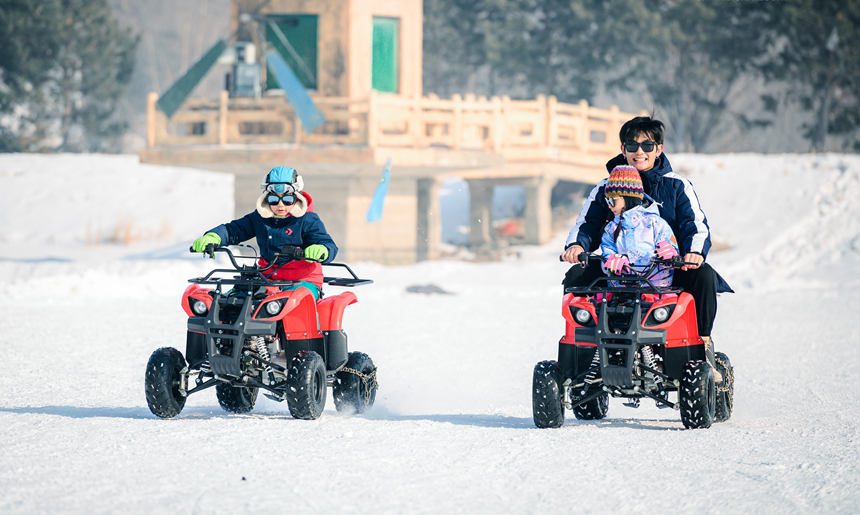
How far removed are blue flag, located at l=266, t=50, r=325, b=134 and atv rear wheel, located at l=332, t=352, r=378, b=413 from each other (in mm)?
15347

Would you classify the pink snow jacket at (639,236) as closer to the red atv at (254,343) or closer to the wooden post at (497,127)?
the red atv at (254,343)

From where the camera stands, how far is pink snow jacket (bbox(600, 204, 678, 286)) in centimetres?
771

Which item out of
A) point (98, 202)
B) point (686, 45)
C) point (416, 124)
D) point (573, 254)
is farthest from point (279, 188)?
point (686, 45)

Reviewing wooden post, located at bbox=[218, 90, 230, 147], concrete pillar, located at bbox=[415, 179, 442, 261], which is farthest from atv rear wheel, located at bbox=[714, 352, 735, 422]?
concrete pillar, located at bbox=[415, 179, 442, 261]

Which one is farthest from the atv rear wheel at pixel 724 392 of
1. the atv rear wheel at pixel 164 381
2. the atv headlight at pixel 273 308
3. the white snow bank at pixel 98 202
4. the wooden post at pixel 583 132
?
the white snow bank at pixel 98 202

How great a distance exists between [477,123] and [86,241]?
13.6m

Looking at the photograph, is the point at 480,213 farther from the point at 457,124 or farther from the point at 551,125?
the point at 457,124

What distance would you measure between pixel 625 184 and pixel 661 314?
2.85 feet

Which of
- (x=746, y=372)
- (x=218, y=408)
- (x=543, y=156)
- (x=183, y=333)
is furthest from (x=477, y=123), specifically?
(x=218, y=408)

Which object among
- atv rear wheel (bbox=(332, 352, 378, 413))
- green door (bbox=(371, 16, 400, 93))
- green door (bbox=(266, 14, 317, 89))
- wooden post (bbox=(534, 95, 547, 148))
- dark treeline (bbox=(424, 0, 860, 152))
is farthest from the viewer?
dark treeline (bbox=(424, 0, 860, 152))

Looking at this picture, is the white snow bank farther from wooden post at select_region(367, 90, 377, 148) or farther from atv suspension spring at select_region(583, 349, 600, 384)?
atv suspension spring at select_region(583, 349, 600, 384)

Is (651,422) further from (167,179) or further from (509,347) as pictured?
(167,179)

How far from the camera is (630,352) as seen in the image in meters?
7.36

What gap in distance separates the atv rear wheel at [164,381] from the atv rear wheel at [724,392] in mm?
3541
